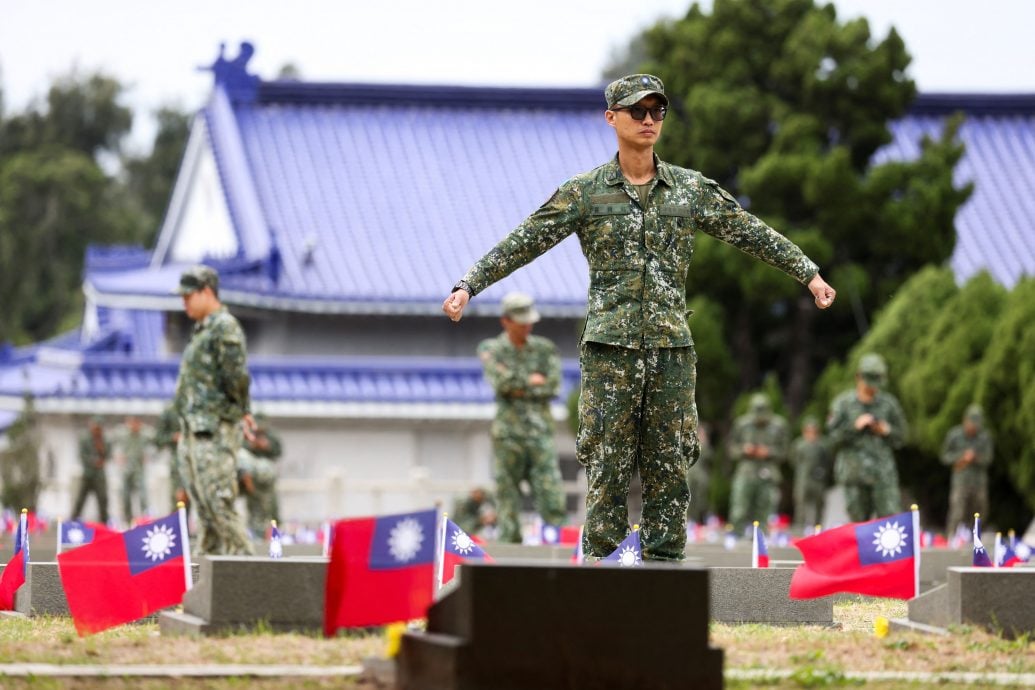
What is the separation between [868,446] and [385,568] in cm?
1422

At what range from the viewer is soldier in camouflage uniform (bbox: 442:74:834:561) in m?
10.8

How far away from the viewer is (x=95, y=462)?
34.2 m

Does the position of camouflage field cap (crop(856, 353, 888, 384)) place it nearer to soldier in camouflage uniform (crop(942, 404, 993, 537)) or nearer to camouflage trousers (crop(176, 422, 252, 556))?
soldier in camouflage uniform (crop(942, 404, 993, 537))

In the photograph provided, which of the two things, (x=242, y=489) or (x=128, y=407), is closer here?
(x=242, y=489)

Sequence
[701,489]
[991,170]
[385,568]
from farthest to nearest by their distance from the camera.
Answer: [991,170] < [701,489] < [385,568]

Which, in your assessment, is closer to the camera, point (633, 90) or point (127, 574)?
point (633, 90)

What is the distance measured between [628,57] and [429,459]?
44.8 m

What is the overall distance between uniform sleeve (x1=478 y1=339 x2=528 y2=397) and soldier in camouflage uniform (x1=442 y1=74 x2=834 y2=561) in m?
8.79

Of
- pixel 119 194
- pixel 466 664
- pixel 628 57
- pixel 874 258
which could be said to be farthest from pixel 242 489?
pixel 628 57

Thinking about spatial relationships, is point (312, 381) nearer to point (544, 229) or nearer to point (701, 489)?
point (701, 489)

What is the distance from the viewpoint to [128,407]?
3656 centimetres

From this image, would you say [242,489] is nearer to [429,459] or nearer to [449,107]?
[429,459]

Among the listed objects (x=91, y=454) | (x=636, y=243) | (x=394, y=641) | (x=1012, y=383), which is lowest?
(x=394, y=641)

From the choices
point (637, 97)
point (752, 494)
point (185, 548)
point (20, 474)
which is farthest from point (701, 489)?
point (637, 97)
